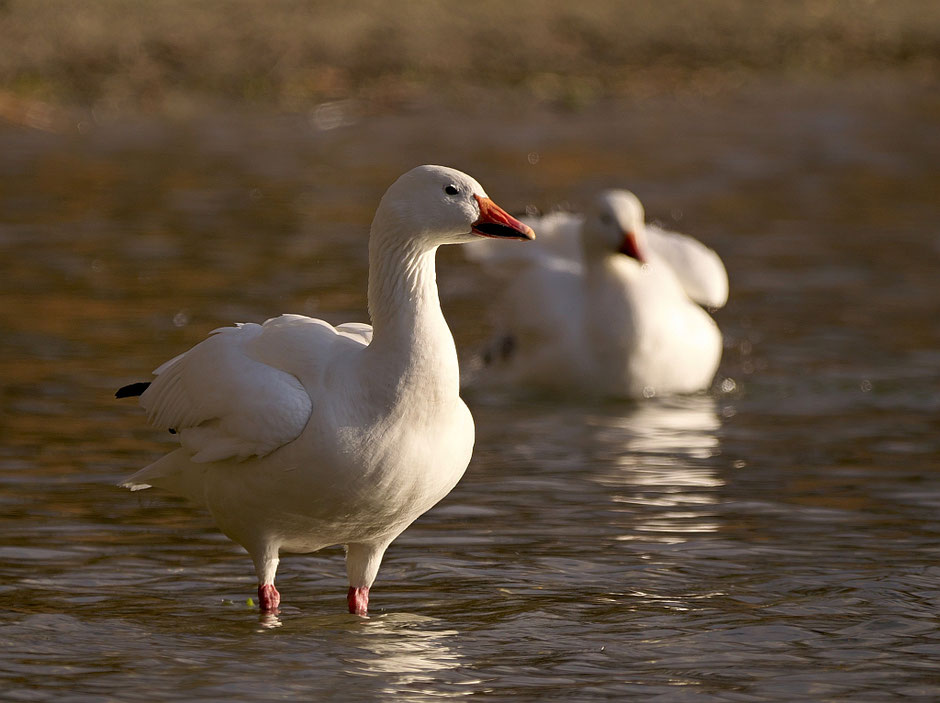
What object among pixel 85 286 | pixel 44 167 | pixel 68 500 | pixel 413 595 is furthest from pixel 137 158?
pixel 413 595

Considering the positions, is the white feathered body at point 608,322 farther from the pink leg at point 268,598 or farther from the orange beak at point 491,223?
the orange beak at point 491,223

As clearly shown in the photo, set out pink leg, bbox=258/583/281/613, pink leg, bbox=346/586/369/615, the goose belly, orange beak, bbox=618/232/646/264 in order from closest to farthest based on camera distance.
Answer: the goose belly, pink leg, bbox=258/583/281/613, pink leg, bbox=346/586/369/615, orange beak, bbox=618/232/646/264

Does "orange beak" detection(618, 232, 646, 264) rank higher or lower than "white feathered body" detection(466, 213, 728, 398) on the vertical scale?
higher

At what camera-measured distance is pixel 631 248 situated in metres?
10.8

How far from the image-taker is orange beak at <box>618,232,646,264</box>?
10.7 metres

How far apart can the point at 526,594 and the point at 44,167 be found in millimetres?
13138

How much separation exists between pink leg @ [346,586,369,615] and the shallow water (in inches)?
2.2

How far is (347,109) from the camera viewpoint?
23.6 m

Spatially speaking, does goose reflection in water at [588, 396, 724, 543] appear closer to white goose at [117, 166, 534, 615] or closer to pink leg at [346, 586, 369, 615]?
pink leg at [346, 586, 369, 615]

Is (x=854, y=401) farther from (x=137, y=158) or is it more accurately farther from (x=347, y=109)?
(x=347, y=109)

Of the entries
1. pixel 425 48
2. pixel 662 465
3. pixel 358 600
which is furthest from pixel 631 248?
pixel 425 48

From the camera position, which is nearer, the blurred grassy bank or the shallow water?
the shallow water

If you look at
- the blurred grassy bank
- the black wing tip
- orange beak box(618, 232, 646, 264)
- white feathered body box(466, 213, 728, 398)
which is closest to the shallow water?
white feathered body box(466, 213, 728, 398)

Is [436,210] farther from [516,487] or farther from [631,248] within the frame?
[631,248]
